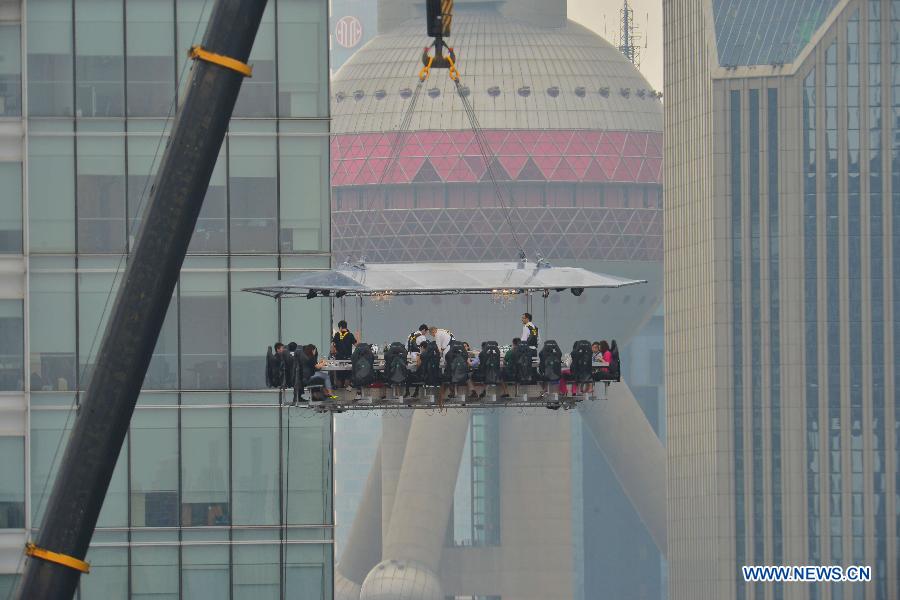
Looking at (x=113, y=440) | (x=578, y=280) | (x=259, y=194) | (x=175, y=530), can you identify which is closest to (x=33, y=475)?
(x=175, y=530)

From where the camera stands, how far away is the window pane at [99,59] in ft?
336

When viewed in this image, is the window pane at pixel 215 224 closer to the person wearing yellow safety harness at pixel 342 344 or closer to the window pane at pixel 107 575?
the window pane at pixel 107 575

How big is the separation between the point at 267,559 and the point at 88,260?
40.7ft

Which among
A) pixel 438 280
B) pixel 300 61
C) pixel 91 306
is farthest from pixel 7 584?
pixel 300 61

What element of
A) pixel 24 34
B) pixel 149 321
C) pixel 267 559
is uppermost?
pixel 24 34

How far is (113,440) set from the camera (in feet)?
189

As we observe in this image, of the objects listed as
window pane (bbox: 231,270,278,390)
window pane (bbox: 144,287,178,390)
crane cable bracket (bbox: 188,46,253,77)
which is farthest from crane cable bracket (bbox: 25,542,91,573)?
window pane (bbox: 231,270,278,390)

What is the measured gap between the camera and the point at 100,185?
337 feet

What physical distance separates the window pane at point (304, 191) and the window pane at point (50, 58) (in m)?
8.07

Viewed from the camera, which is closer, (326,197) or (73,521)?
(73,521)

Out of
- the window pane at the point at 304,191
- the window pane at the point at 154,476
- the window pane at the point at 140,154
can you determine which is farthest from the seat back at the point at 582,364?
the window pane at the point at 140,154

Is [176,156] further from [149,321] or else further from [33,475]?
[33,475]

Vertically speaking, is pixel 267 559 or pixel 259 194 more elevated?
pixel 259 194

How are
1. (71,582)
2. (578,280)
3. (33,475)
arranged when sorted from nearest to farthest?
(71,582) < (578,280) < (33,475)
